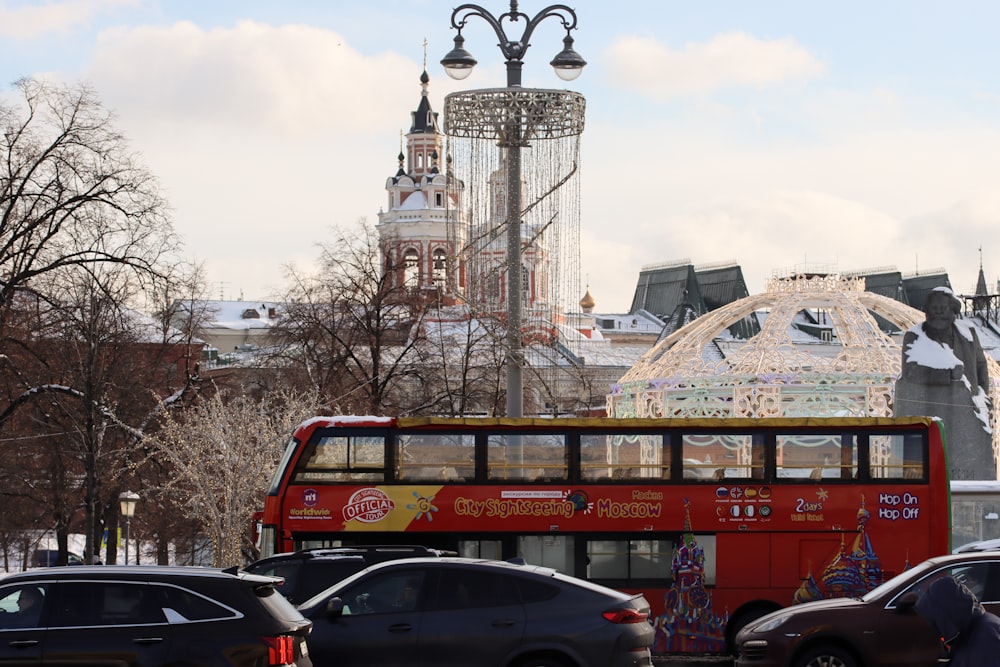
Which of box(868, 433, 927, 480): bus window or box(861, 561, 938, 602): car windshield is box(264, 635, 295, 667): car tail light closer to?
box(861, 561, 938, 602): car windshield

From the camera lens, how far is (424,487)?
21.0 meters

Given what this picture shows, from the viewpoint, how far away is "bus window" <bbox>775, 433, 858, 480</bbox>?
21031 mm

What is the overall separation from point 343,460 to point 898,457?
697 centimetres

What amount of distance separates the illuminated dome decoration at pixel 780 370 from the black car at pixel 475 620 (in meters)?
24.0

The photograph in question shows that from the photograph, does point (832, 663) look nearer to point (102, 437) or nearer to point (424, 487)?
point (424, 487)

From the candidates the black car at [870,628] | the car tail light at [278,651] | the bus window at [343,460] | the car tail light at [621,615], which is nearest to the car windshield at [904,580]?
the black car at [870,628]

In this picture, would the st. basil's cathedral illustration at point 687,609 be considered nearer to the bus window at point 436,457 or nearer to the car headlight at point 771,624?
the bus window at point 436,457

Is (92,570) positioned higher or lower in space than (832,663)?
higher

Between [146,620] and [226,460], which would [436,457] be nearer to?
[146,620]

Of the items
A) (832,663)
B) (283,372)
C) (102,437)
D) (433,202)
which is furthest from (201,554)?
(433,202)

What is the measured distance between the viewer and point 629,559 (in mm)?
20812

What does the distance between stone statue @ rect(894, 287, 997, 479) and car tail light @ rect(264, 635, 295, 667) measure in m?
20.2

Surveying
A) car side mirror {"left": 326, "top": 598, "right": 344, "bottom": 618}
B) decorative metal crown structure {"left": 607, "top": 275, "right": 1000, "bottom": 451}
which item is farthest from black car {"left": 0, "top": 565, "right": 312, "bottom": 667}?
decorative metal crown structure {"left": 607, "top": 275, "right": 1000, "bottom": 451}

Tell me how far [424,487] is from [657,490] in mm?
2904
